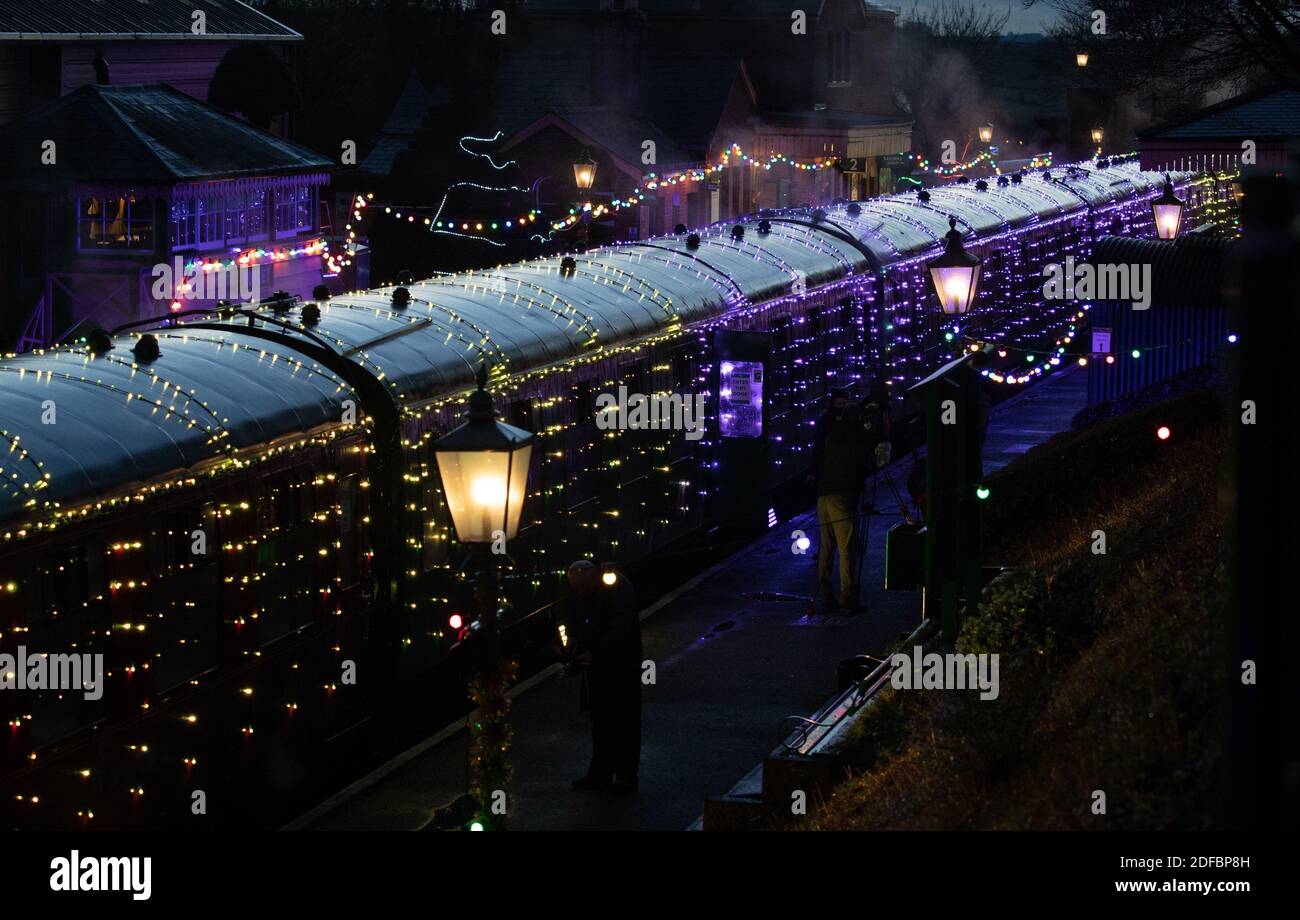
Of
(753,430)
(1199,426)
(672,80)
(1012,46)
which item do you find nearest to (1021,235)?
(753,430)

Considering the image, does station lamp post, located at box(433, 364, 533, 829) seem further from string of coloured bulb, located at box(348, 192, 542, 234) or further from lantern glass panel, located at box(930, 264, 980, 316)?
string of coloured bulb, located at box(348, 192, 542, 234)

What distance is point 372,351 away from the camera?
45.4 feet

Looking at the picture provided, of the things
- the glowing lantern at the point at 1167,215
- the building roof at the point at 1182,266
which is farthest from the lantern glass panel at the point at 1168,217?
the building roof at the point at 1182,266

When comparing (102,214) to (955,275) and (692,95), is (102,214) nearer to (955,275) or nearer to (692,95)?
(955,275)

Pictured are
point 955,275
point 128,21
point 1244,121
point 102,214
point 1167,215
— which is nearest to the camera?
point 955,275

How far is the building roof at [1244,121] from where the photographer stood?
25.4 metres

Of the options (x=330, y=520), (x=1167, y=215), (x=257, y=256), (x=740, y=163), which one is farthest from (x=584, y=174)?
(x=330, y=520)

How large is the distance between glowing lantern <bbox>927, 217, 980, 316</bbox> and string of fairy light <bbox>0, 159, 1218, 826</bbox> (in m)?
2.85

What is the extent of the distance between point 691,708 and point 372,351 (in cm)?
327

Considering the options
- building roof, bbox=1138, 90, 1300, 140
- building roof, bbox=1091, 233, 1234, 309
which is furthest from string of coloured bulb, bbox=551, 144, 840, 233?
building roof, bbox=1091, 233, 1234, 309

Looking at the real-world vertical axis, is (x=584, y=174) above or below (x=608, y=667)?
above

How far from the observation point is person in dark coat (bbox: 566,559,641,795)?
464 inches

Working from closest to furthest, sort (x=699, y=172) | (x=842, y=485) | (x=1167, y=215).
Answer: (x=842, y=485) → (x=1167, y=215) → (x=699, y=172)

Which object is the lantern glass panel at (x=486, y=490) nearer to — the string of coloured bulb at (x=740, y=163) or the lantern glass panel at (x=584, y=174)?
the lantern glass panel at (x=584, y=174)
